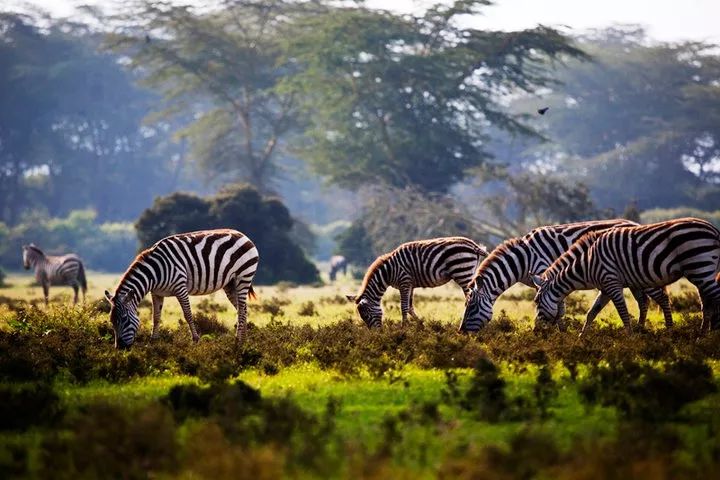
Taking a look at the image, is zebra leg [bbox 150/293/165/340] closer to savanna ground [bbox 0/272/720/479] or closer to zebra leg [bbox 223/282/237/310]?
savanna ground [bbox 0/272/720/479]

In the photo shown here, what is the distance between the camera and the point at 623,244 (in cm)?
1469

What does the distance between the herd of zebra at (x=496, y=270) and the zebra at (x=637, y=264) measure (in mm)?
14

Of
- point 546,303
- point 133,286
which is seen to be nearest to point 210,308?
point 133,286

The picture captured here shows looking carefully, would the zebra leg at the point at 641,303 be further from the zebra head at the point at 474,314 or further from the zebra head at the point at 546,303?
the zebra head at the point at 474,314

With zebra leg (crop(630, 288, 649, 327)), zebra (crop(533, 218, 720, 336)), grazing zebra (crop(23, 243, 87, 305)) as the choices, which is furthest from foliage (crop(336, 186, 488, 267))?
zebra (crop(533, 218, 720, 336))

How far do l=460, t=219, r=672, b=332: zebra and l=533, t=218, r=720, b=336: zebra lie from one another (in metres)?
0.53

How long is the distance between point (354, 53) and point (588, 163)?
1106 inches

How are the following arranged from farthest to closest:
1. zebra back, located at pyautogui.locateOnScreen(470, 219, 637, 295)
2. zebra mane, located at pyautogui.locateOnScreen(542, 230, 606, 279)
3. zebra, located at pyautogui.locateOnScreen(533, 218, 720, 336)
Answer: zebra back, located at pyautogui.locateOnScreen(470, 219, 637, 295) < zebra mane, located at pyautogui.locateOnScreen(542, 230, 606, 279) < zebra, located at pyautogui.locateOnScreen(533, 218, 720, 336)

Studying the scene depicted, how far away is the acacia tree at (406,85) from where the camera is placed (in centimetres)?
5034

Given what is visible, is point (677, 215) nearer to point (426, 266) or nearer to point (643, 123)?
point (643, 123)

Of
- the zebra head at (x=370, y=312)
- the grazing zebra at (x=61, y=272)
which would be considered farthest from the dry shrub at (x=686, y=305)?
the grazing zebra at (x=61, y=272)

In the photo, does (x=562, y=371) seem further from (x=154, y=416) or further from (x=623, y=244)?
(x=154, y=416)

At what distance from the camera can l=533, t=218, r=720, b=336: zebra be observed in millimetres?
13992

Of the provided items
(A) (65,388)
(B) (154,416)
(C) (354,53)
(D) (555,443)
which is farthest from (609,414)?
(C) (354,53)
